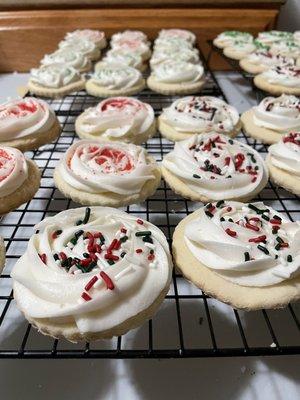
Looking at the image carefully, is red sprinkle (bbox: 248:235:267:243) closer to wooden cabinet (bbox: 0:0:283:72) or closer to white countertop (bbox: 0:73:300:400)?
white countertop (bbox: 0:73:300:400)

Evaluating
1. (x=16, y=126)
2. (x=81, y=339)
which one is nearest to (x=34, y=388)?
(x=81, y=339)

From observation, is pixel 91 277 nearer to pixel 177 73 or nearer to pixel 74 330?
pixel 74 330

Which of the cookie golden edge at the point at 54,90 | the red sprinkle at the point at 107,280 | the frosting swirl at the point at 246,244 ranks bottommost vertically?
the cookie golden edge at the point at 54,90

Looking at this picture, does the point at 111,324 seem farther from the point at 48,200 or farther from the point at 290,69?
the point at 290,69

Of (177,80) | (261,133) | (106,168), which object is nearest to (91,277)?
(106,168)

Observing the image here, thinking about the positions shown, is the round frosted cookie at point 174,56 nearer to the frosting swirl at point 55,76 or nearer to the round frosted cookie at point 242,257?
the frosting swirl at point 55,76

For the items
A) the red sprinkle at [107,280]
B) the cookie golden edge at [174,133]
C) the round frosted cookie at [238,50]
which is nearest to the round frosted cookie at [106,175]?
the cookie golden edge at [174,133]
